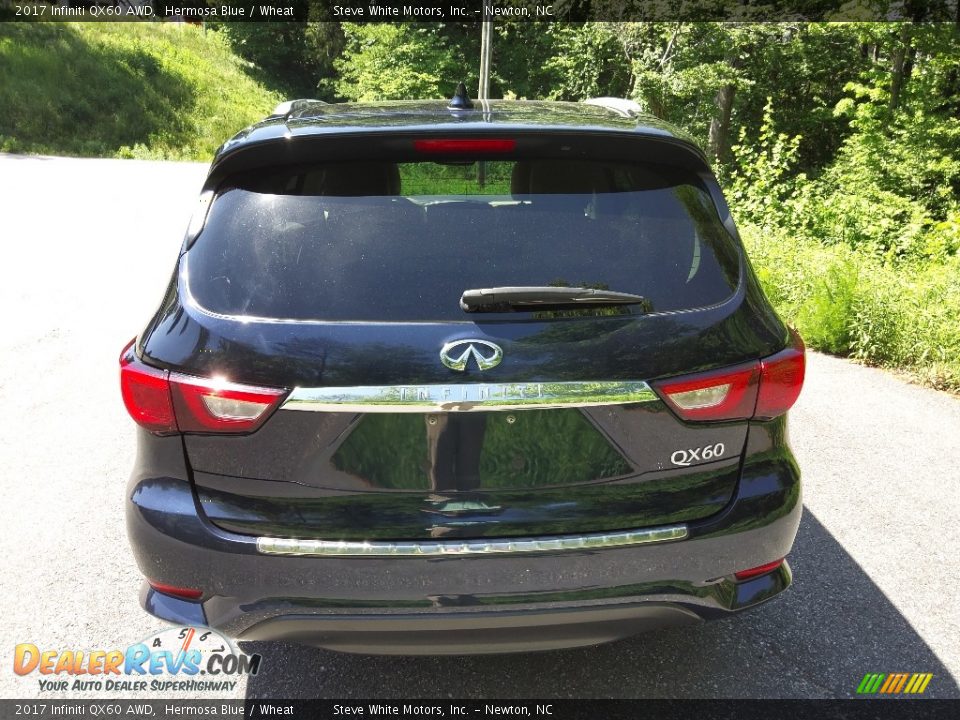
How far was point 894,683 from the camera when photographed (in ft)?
8.75

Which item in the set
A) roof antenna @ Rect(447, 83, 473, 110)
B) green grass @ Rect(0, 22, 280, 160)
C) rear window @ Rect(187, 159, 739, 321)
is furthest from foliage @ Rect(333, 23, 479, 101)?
rear window @ Rect(187, 159, 739, 321)

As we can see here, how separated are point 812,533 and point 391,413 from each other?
2.58m

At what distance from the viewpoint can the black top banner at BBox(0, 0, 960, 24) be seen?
16902 millimetres

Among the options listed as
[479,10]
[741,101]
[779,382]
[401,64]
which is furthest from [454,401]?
[479,10]

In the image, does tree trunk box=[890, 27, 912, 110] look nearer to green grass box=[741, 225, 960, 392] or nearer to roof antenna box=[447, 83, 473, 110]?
green grass box=[741, 225, 960, 392]

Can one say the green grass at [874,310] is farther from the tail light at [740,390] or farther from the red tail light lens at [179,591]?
the red tail light lens at [179,591]

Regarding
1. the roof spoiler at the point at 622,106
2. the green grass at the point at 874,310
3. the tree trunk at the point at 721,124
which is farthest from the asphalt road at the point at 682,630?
the tree trunk at the point at 721,124

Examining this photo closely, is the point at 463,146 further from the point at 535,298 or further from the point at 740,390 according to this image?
the point at 740,390

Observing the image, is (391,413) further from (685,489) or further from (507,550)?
(685,489)

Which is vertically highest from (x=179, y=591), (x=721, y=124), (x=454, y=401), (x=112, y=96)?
(x=454, y=401)

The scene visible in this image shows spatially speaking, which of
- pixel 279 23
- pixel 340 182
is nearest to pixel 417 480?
pixel 340 182

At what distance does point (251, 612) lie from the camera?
2.06 m

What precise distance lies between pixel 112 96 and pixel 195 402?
39.3 metres

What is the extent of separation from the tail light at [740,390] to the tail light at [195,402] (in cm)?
101
